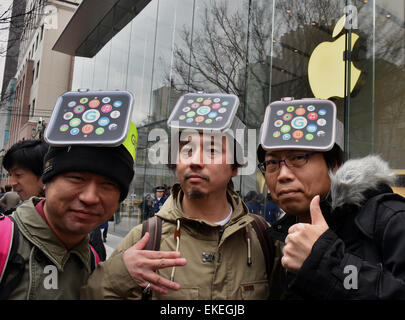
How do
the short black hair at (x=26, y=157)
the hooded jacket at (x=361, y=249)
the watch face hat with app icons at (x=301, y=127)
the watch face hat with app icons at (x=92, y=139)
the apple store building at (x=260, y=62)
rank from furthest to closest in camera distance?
the apple store building at (x=260, y=62) < the short black hair at (x=26, y=157) < the watch face hat with app icons at (x=301, y=127) < the watch face hat with app icons at (x=92, y=139) < the hooded jacket at (x=361, y=249)

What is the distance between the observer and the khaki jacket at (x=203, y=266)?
151cm

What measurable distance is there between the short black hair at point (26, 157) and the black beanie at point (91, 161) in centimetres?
144

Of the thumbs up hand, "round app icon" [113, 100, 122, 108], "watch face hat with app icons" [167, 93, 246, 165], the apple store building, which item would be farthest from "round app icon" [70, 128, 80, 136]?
the apple store building

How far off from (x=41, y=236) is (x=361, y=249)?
4.73ft

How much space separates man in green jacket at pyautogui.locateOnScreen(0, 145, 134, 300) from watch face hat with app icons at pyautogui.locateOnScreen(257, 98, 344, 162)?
0.87 metres

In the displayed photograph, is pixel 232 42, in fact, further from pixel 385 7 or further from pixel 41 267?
pixel 41 267

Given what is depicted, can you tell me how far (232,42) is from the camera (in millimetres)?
8055

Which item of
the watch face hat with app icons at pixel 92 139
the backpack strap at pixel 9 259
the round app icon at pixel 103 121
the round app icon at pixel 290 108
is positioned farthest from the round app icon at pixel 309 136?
the backpack strap at pixel 9 259

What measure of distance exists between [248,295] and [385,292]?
2.35ft

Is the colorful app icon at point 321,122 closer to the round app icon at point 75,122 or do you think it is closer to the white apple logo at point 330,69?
the round app icon at point 75,122

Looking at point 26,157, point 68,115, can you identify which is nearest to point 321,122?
point 68,115

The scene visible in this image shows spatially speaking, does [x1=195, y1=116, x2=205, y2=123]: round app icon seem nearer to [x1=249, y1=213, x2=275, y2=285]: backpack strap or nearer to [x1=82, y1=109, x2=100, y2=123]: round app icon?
[x1=82, y1=109, x2=100, y2=123]: round app icon

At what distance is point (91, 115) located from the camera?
1600mm
